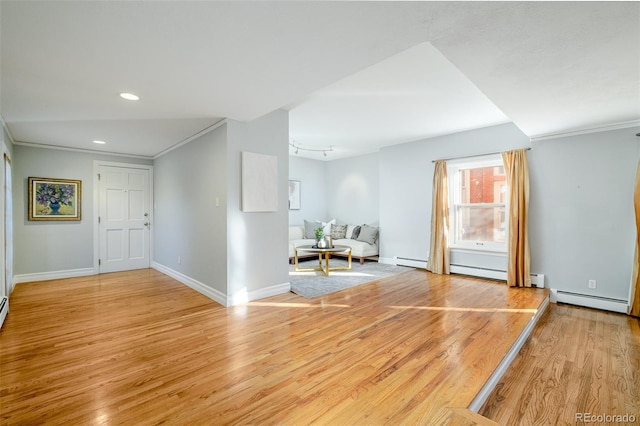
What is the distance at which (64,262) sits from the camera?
495cm

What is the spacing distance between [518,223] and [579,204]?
2.40 ft

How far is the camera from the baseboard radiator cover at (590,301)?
11.4 feet

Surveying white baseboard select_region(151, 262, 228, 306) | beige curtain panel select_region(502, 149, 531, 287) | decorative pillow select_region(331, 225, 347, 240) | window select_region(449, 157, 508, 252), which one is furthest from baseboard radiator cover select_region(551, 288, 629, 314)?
white baseboard select_region(151, 262, 228, 306)

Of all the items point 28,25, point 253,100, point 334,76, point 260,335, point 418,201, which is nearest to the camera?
point 28,25

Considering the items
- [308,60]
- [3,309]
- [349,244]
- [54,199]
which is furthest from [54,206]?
[349,244]

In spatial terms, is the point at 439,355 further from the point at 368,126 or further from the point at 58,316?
the point at 58,316

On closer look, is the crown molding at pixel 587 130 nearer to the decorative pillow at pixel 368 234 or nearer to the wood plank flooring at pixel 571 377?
the wood plank flooring at pixel 571 377

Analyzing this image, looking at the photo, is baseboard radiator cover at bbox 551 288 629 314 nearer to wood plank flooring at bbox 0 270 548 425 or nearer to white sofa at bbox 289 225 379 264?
wood plank flooring at bbox 0 270 548 425

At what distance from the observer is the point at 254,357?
2.26 metres

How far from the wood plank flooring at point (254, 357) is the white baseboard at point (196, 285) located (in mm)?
113

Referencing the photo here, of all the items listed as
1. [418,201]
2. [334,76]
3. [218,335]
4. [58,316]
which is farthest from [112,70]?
[418,201]

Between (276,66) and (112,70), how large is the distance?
130 centimetres

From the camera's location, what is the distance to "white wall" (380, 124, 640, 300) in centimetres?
353

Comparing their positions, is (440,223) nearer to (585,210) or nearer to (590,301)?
(585,210)
